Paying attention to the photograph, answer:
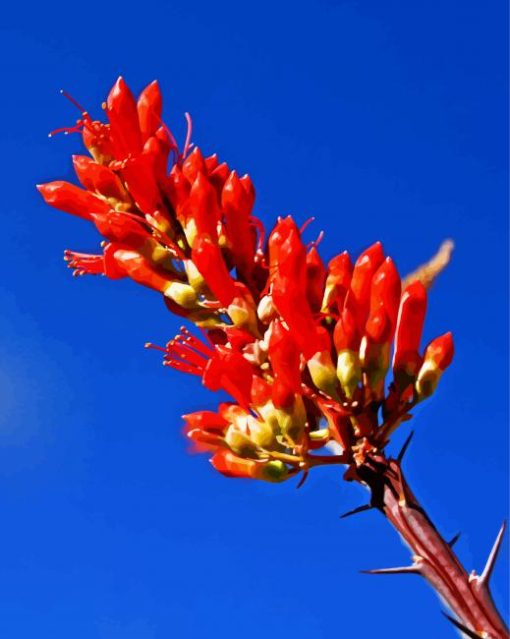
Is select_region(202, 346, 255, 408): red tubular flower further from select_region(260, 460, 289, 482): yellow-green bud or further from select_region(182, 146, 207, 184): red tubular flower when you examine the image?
select_region(182, 146, 207, 184): red tubular flower

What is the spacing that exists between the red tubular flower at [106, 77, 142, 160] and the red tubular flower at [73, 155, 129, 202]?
0.09m

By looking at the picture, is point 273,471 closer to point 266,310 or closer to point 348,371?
point 348,371

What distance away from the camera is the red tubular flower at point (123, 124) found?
10.5ft

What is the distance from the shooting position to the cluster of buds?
266cm

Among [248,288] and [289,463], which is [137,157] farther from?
[289,463]

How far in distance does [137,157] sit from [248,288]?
608 millimetres

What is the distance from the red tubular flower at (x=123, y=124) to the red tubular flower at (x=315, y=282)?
2.59ft

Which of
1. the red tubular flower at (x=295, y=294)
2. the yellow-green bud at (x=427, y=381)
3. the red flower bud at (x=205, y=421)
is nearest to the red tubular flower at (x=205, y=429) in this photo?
the red flower bud at (x=205, y=421)

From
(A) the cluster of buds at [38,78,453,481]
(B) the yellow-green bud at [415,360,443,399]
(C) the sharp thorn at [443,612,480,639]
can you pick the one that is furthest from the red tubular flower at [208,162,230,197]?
(C) the sharp thorn at [443,612,480,639]

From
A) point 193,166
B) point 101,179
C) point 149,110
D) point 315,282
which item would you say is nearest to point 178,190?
point 193,166

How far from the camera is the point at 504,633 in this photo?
2.19 meters

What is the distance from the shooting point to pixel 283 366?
2.64 metres

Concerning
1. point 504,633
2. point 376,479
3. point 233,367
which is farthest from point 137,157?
point 504,633

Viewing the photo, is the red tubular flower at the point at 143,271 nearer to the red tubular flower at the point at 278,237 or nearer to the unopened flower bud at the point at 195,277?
the unopened flower bud at the point at 195,277
